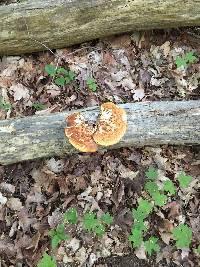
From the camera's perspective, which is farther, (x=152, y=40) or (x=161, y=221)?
(x=152, y=40)

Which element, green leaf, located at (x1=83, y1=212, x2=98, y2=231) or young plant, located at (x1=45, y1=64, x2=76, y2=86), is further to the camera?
young plant, located at (x1=45, y1=64, x2=76, y2=86)

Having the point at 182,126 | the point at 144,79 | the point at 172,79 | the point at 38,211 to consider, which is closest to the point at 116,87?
the point at 144,79

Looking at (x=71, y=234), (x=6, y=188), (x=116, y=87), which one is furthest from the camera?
(x=116, y=87)

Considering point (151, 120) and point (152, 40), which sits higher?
point (152, 40)

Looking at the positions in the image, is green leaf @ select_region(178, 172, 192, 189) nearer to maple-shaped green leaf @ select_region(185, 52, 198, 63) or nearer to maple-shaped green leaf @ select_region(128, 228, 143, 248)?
maple-shaped green leaf @ select_region(128, 228, 143, 248)

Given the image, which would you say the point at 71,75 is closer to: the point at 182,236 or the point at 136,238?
the point at 136,238

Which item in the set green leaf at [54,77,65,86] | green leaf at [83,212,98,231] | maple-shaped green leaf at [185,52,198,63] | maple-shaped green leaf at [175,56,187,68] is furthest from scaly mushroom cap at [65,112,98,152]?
maple-shaped green leaf at [185,52,198,63]

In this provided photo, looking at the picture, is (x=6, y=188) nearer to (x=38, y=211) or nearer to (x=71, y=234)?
(x=38, y=211)
